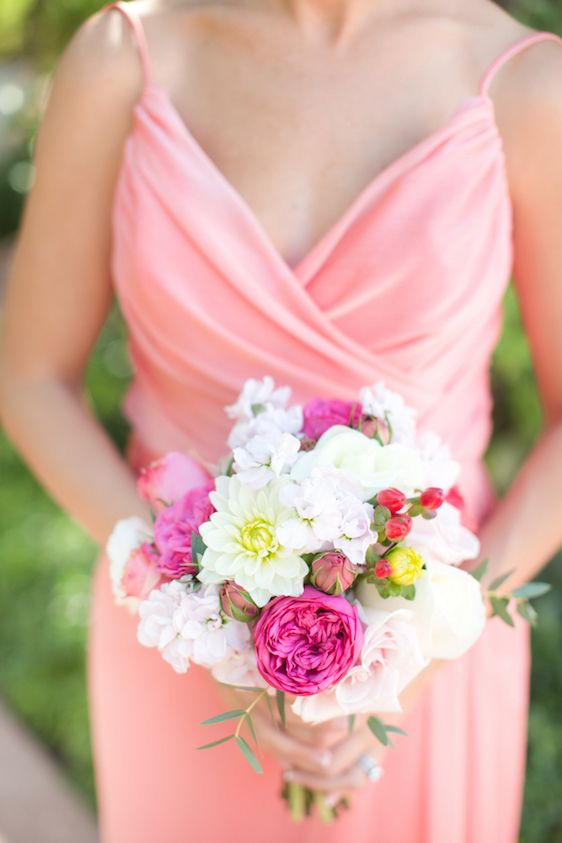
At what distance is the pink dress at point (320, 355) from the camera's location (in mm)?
1628

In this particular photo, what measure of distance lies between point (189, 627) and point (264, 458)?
0.24 m

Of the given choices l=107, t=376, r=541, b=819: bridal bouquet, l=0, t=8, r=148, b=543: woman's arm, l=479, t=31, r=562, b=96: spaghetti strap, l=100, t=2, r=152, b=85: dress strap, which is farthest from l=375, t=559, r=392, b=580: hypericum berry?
l=100, t=2, r=152, b=85: dress strap

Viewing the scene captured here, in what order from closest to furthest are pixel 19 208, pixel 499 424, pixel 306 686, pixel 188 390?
1. pixel 306 686
2. pixel 188 390
3. pixel 499 424
4. pixel 19 208

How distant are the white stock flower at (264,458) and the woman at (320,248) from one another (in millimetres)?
401

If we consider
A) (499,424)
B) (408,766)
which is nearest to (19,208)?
(499,424)

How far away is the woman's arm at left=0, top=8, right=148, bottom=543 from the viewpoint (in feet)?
5.59

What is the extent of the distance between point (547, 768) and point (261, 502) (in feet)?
6.86

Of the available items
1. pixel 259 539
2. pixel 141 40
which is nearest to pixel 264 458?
pixel 259 539

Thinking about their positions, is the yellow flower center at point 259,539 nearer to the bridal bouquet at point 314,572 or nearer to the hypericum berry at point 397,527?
the bridal bouquet at point 314,572

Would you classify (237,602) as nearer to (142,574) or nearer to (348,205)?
(142,574)

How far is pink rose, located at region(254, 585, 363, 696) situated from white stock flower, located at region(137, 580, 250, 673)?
6 centimetres

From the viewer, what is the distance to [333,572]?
1.24 m

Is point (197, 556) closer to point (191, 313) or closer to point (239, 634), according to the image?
point (239, 634)

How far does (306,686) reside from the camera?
4.04 ft
